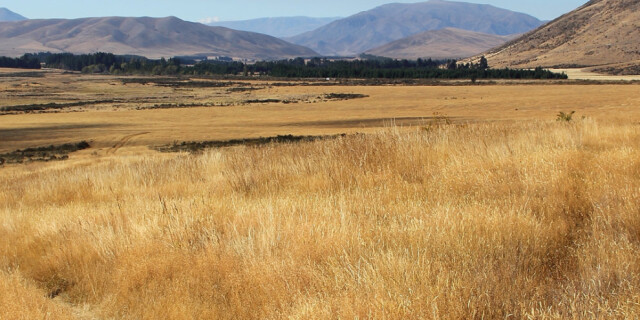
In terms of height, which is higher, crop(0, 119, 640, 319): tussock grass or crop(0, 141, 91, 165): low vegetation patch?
crop(0, 119, 640, 319): tussock grass

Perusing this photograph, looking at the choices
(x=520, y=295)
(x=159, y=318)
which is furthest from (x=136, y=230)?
(x=520, y=295)

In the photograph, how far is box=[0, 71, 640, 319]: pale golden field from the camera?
142 inches

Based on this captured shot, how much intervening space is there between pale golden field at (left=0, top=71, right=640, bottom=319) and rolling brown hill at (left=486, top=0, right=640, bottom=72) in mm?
145174

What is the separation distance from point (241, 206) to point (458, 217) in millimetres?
2499

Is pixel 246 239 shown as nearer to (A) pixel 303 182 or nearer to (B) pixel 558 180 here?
(A) pixel 303 182

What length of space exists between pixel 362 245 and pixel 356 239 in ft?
0.33

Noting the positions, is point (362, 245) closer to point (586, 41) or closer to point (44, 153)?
point (44, 153)

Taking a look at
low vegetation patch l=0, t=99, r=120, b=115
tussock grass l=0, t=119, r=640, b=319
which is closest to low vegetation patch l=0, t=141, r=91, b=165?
tussock grass l=0, t=119, r=640, b=319

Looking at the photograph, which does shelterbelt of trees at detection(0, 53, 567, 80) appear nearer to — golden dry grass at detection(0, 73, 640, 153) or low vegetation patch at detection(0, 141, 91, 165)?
golden dry grass at detection(0, 73, 640, 153)

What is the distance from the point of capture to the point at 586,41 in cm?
16325

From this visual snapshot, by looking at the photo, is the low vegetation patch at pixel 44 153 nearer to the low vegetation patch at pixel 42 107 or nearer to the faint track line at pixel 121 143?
the faint track line at pixel 121 143

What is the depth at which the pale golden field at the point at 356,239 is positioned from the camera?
3613 millimetres

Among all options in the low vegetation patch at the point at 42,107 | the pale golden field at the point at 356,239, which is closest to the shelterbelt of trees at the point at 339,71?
the low vegetation patch at the point at 42,107

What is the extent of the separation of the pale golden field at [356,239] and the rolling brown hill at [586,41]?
476ft
